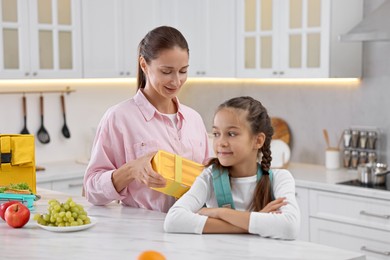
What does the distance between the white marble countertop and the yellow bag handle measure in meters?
0.54

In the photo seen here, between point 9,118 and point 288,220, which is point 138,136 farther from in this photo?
point 9,118

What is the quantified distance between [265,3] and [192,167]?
2.46 m

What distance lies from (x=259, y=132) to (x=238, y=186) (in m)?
0.20

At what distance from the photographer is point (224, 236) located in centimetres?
227

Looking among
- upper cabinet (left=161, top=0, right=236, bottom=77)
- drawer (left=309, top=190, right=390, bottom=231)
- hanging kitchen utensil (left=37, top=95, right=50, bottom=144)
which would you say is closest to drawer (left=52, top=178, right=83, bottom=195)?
hanging kitchen utensil (left=37, top=95, right=50, bottom=144)

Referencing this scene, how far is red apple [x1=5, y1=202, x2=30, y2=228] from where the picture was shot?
243 centimetres

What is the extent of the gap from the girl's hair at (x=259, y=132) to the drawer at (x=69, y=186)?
8.00 feet

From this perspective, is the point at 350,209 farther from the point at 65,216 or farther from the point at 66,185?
the point at 65,216

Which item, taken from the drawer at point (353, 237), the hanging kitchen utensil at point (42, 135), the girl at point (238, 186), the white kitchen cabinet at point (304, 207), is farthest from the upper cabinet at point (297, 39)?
the girl at point (238, 186)

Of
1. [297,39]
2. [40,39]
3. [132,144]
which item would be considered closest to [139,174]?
[132,144]

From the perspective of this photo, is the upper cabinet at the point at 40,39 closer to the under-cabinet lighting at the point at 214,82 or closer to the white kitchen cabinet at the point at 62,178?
the under-cabinet lighting at the point at 214,82

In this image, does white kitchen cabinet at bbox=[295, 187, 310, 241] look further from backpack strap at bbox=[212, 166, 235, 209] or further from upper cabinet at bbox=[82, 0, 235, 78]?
backpack strap at bbox=[212, 166, 235, 209]

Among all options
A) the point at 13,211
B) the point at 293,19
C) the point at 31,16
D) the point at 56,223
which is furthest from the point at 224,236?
the point at 31,16

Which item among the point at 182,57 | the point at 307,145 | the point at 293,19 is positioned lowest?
the point at 307,145
